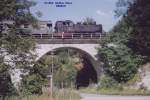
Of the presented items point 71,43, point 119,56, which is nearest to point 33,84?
point 119,56

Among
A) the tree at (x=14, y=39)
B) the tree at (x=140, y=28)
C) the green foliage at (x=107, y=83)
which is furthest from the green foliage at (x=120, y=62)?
the tree at (x=14, y=39)

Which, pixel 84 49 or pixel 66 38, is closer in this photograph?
pixel 66 38

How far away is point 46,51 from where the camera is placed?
56.4m

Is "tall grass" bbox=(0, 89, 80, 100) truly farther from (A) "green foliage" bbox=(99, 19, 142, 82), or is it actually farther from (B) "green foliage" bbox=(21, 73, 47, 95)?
(A) "green foliage" bbox=(99, 19, 142, 82)

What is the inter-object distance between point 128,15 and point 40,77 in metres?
26.5

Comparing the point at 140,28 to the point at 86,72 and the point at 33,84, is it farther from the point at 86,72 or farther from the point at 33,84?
the point at 33,84

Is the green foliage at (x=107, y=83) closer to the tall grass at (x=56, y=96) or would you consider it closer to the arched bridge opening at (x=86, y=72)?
the arched bridge opening at (x=86, y=72)

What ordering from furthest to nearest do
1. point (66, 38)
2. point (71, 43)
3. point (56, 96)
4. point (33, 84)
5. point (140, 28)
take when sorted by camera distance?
1. point (71, 43)
2. point (66, 38)
3. point (140, 28)
4. point (33, 84)
5. point (56, 96)

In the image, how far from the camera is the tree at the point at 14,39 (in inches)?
1054

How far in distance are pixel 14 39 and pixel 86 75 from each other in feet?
119

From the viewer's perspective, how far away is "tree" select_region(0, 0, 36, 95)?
87.9 ft

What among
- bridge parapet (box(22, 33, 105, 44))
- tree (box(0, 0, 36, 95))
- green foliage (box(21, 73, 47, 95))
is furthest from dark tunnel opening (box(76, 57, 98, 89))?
tree (box(0, 0, 36, 95))

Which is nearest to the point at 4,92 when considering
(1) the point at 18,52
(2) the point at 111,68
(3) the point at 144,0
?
(1) the point at 18,52

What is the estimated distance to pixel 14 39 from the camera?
27.0 m
